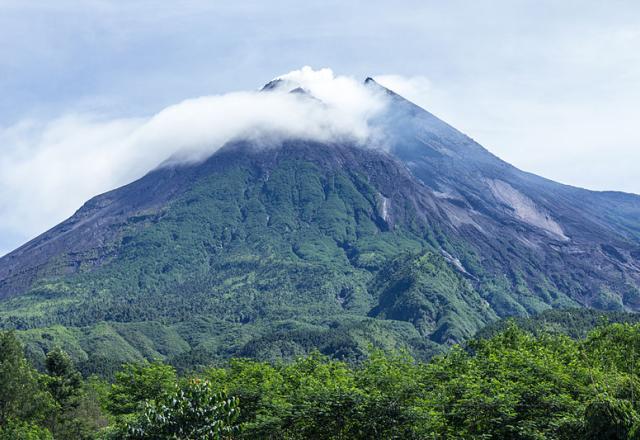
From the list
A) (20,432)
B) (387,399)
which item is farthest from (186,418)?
(20,432)

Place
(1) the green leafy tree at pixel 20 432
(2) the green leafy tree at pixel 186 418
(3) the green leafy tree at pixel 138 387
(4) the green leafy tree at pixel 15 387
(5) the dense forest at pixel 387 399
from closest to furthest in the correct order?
(2) the green leafy tree at pixel 186 418 < (5) the dense forest at pixel 387 399 < (1) the green leafy tree at pixel 20 432 < (3) the green leafy tree at pixel 138 387 < (4) the green leafy tree at pixel 15 387

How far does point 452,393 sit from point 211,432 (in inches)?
737

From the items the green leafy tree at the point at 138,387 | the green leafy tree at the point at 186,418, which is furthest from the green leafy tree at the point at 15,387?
the green leafy tree at the point at 186,418

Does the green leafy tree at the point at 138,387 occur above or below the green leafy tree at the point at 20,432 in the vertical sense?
above

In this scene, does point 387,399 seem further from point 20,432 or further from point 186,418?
point 20,432

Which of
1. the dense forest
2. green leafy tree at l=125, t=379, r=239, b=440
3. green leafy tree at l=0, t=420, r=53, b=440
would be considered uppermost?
green leafy tree at l=125, t=379, r=239, b=440

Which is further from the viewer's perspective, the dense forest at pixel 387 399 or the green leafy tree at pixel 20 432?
Result: the green leafy tree at pixel 20 432

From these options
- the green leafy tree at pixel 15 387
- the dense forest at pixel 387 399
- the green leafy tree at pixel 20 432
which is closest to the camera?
the dense forest at pixel 387 399

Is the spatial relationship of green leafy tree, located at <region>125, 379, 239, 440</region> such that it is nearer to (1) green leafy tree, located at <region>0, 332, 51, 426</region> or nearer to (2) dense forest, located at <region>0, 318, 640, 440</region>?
(2) dense forest, located at <region>0, 318, 640, 440</region>

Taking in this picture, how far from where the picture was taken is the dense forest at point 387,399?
2852cm

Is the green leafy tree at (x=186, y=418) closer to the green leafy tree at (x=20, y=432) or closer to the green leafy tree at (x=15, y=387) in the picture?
the green leafy tree at (x=20, y=432)

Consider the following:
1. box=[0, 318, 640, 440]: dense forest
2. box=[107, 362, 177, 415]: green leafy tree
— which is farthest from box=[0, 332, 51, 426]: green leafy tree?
box=[107, 362, 177, 415]: green leafy tree

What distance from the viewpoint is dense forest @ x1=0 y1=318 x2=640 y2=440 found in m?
28.5

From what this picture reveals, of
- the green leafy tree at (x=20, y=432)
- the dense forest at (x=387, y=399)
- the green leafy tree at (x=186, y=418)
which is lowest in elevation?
the green leafy tree at (x=20, y=432)
